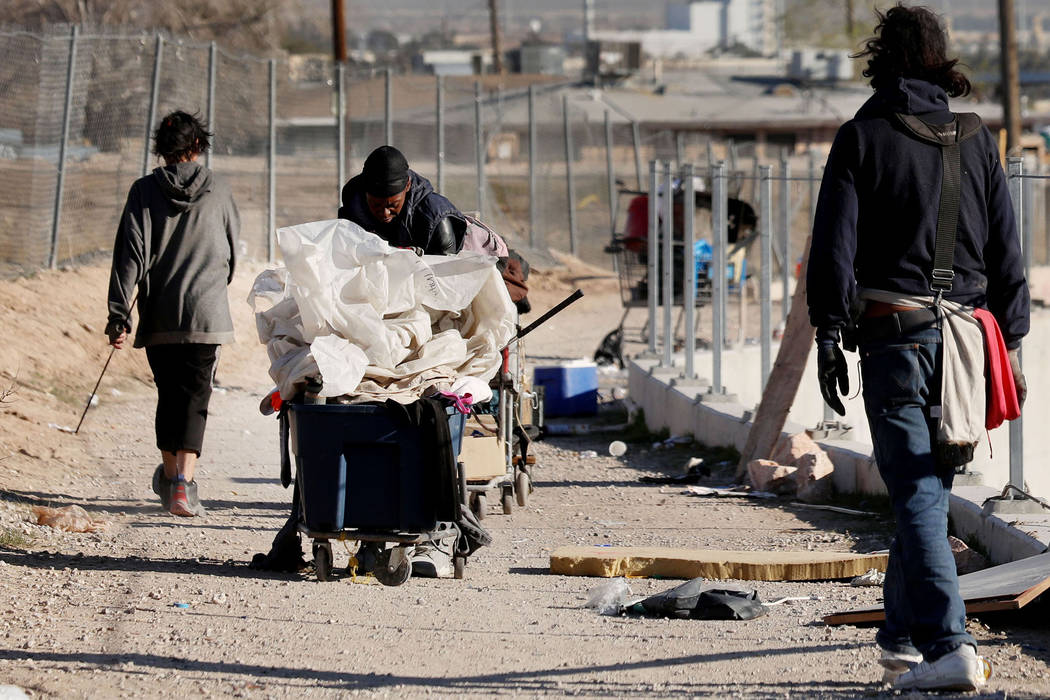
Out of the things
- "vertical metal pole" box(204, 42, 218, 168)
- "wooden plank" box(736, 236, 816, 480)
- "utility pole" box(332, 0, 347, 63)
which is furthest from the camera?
"utility pole" box(332, 0, 347, 63)

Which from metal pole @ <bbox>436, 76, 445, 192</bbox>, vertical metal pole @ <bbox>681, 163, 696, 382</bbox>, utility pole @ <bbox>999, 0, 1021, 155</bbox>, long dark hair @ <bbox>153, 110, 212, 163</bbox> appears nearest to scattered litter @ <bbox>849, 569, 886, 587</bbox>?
long dark hair @ <bbox>153, 110, 212, 163</bbox>

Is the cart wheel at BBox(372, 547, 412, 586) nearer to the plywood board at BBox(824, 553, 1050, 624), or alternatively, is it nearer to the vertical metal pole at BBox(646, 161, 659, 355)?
the plywood board at BBox(824, 553, 1050, 624)

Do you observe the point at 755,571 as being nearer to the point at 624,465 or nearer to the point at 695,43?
the point at 624,465

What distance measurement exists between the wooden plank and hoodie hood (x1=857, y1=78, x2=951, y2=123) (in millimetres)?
4622

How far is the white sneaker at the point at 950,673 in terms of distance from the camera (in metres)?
4.76

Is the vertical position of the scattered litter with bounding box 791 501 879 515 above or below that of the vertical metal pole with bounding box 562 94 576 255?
below

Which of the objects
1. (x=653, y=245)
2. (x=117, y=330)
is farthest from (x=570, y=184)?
(x=117, y=330)

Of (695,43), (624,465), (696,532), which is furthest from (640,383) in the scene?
(695,43)

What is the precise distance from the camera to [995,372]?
502 centimetres

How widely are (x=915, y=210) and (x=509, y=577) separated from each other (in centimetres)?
280

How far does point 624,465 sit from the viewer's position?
436 inches

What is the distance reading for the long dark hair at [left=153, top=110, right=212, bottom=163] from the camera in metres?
8.17

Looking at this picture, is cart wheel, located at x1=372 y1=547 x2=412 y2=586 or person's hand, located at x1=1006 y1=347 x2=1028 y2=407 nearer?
person's hand, located at x1=1006 y1=347 x2=1028 y2=407

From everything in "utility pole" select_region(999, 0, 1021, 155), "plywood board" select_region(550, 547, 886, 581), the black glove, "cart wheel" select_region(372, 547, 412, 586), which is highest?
"utility pole" select_region(999, 0, 1021, 155)
